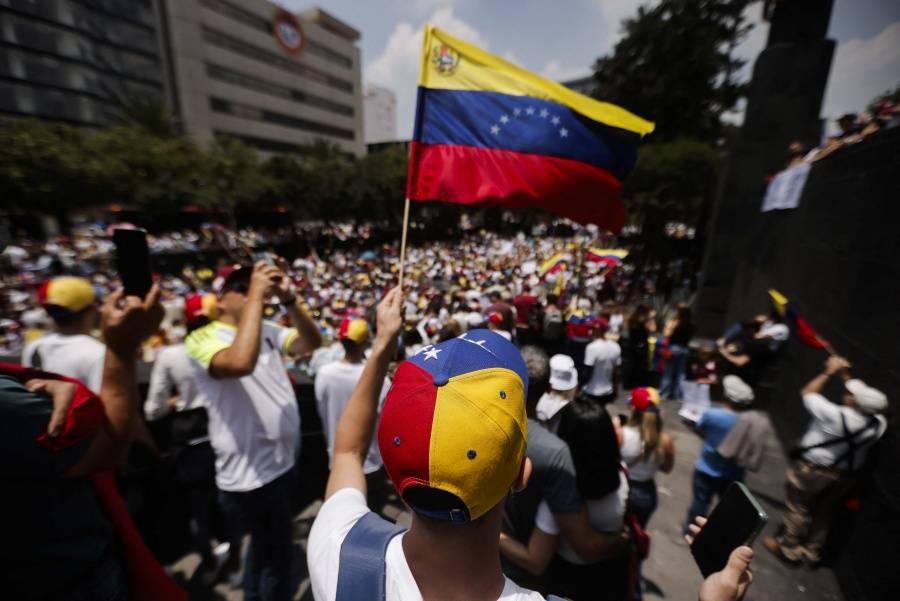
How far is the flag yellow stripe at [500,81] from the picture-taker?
9.86ft

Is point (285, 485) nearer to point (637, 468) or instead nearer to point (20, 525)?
point (20, 525)

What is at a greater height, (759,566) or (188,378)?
(188,378)

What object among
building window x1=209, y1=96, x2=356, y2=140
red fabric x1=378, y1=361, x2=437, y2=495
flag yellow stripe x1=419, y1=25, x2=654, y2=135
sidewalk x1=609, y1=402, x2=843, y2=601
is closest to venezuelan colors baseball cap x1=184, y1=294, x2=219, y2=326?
red fabric x1=378, y1=361, x2=437, y2=495

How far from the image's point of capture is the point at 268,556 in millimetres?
2549

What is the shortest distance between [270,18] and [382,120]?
55.1m

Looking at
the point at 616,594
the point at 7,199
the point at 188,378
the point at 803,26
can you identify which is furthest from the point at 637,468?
the point at 7,199

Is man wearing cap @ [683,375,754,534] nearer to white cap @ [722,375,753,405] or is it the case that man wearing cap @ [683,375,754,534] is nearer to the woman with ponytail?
white cap @ [722,375,753,405]

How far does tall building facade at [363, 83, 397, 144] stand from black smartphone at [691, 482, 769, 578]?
104376mm

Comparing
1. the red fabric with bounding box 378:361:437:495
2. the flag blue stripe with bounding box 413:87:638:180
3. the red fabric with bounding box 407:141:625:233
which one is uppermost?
the flag blue stripe with bounding box 413:87:638:180

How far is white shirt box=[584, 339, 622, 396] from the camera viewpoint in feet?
18.1

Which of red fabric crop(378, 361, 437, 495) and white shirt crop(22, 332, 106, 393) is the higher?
red fabric crop(378, 361, 437, 495)

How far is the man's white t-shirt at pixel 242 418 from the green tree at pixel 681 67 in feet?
111

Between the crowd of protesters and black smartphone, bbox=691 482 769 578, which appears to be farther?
black smartphone, bbox=691 482 769 578

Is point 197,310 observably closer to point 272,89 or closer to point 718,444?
point 718,444
